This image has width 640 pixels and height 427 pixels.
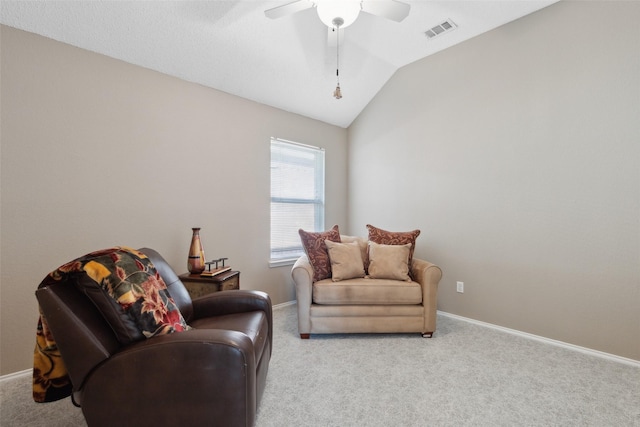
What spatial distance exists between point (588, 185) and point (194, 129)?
11.6 ft

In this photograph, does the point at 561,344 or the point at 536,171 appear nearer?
the point at 561,344

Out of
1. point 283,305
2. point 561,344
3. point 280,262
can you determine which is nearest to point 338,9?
point 280,262

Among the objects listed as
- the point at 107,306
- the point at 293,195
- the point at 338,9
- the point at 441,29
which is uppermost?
the point at 441,29

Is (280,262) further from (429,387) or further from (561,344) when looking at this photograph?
(561,344)

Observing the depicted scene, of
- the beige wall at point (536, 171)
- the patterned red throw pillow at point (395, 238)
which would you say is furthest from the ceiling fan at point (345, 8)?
the patterned red throw pillow at point (395, 238)

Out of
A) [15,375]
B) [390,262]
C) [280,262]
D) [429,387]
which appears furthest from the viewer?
[280,262]

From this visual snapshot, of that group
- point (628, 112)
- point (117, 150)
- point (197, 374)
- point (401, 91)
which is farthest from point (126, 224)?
point (628, 112)

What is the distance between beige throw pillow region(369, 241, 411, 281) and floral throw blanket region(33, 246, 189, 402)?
196 centimetres

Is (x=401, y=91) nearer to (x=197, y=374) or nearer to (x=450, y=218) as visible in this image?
(x=450, y=218)

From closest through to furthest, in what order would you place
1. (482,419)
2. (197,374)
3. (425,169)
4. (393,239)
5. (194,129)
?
(197,374), (482,419), (194,129), (393,239), (425,169)

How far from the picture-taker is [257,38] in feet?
8.74

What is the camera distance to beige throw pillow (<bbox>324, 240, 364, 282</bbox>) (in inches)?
113

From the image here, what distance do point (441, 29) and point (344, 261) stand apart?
2548mm

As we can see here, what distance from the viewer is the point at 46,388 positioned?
131 cm
